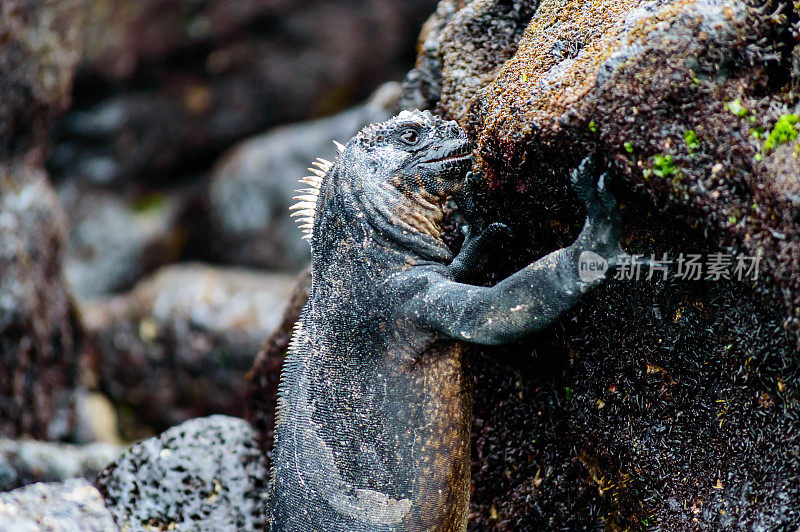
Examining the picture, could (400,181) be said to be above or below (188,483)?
above

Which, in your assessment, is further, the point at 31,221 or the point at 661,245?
the point at 31,221

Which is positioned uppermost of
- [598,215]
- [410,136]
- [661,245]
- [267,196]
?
[410,136]

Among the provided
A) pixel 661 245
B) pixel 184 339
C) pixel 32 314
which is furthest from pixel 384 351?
pixel 184 339

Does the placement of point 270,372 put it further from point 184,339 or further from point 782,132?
point 184,339

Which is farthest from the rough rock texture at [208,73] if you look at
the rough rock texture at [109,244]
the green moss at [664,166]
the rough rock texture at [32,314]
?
the green moss at [664,166]

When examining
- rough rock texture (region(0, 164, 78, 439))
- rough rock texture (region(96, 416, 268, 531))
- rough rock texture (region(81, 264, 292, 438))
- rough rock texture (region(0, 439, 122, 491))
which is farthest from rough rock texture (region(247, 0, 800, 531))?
rough rock texture (region(81, 264, 292, 438))

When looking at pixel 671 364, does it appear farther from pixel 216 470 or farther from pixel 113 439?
pixel 113 439
